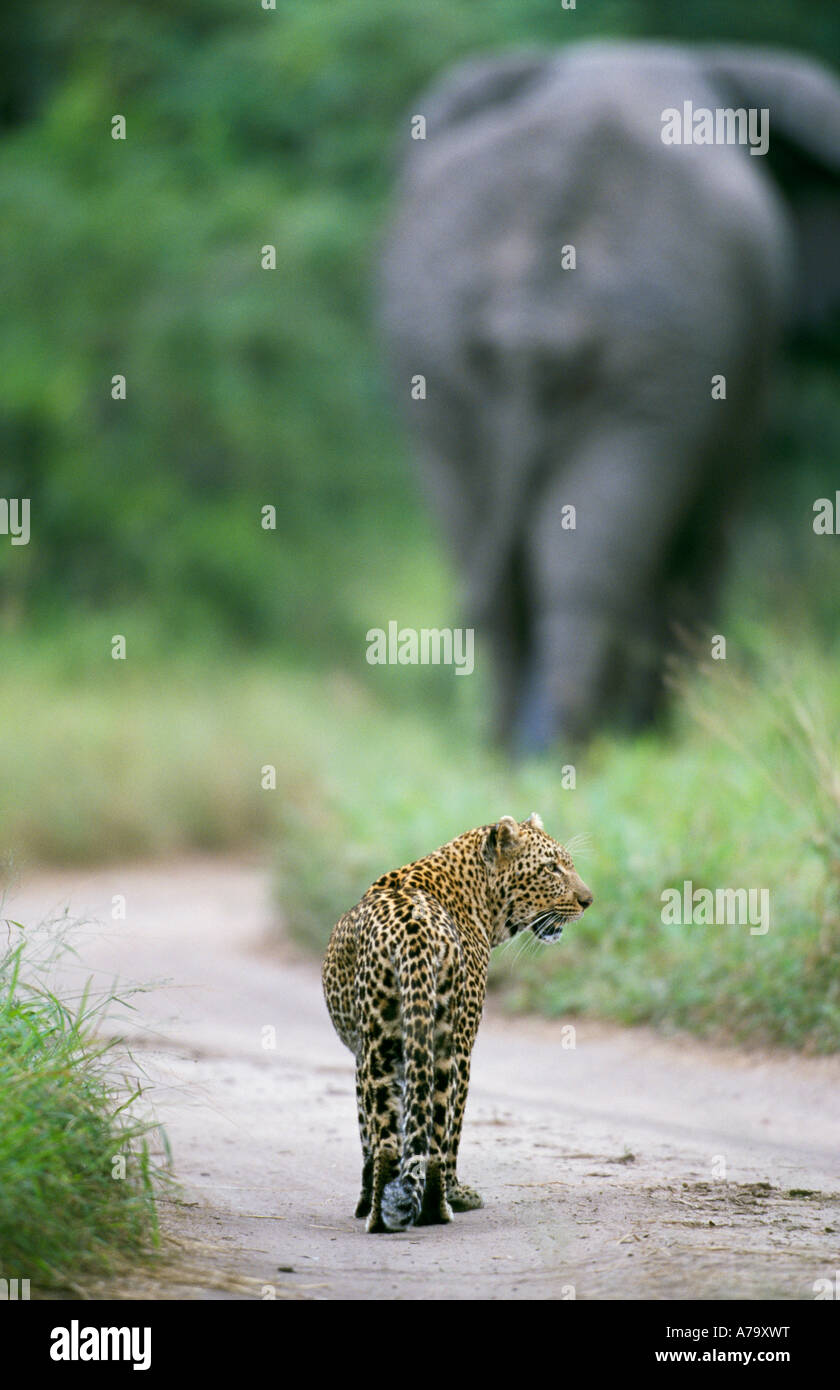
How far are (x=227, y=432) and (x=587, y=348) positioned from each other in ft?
31.7

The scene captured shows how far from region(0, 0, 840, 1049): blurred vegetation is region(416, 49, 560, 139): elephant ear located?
2562 mm

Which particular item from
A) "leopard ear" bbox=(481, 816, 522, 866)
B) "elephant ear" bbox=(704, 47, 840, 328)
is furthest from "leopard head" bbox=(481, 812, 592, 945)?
"elephant ear" bbox=(704, 47, 840, 328)

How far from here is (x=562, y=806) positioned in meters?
8.51

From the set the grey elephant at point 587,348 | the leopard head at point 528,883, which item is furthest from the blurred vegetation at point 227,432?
the leopard head at point 528,883

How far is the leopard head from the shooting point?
4.75 m

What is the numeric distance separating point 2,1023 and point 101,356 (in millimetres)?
15557

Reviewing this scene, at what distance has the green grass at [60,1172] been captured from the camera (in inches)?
149

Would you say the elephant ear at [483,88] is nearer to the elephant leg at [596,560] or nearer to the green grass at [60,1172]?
the elephant leg at [596,560]

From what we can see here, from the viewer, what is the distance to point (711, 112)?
10883 mm

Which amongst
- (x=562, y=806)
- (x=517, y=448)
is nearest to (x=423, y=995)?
(x=562, y=806)

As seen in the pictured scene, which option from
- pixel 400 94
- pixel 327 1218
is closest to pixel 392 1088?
pixel 327 1218

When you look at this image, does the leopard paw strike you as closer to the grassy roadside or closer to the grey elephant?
the grassy roadside

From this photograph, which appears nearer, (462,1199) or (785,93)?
(462,1199)

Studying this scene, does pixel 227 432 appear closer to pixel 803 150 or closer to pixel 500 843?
pixel 803 150
